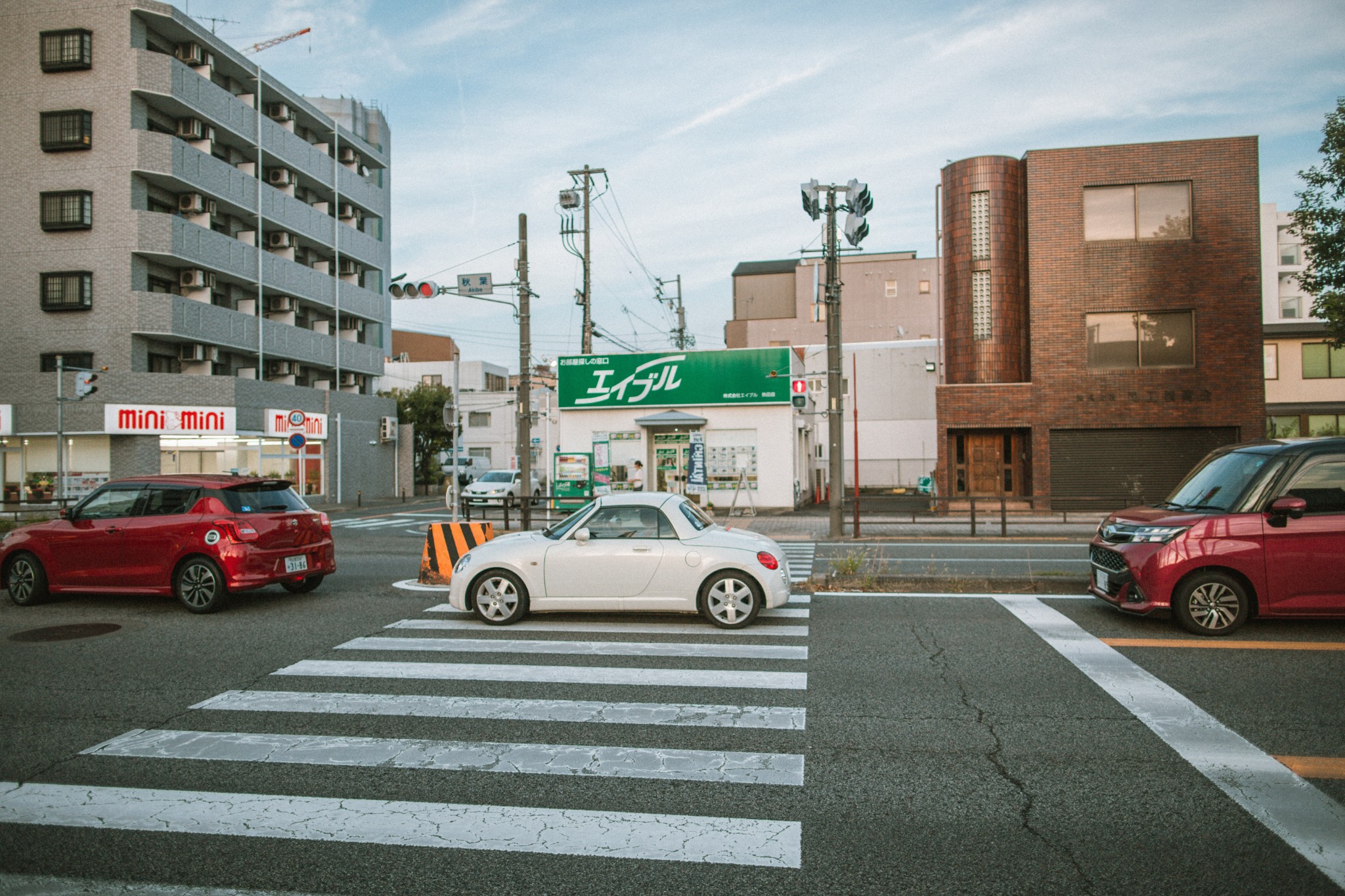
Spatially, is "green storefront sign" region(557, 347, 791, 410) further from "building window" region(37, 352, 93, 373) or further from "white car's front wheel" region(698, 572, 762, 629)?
"white car's front wheel" region(698, 572, 762, 629)

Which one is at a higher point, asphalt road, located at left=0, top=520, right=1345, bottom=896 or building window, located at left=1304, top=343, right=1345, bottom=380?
building window, located at left=1304, top=343, right=1345, bottom=380

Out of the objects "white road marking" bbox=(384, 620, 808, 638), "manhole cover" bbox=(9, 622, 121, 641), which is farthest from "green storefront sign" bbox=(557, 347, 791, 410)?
"manhole cover" bbox=(9, 622, 121, 641)

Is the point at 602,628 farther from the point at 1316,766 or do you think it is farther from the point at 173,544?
the point at 1316,766

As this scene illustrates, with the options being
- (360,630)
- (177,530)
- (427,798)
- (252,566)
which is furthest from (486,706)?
(177,530)

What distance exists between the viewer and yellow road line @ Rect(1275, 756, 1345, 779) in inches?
185

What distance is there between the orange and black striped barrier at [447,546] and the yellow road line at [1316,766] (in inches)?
384

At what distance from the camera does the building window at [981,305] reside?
29344mm

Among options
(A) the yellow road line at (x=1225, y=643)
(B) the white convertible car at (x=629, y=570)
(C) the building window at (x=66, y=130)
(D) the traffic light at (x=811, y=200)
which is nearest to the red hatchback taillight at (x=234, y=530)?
(B) the white convertible car at (x=629, y=570)

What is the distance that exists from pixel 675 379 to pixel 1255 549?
2265cm

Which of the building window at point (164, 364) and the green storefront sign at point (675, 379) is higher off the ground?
the building window at point (164, 364)

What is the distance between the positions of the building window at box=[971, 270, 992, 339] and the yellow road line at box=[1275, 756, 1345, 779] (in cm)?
2597

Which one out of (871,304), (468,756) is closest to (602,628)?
(468,756)

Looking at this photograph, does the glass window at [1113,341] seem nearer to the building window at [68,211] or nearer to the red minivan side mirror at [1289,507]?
the red minivan side mirror at [1289,507]

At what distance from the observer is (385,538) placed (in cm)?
2139
